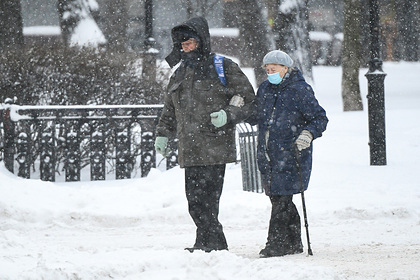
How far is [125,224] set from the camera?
820 centimetres

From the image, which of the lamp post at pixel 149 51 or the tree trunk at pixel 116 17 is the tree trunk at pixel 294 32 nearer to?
the lamp post at pixel 149 51

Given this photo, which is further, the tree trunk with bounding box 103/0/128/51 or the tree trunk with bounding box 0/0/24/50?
the tree trunk with bounding box 103/0/128/51

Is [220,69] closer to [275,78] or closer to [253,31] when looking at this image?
[275,78]

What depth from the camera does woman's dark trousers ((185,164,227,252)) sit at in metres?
6.00

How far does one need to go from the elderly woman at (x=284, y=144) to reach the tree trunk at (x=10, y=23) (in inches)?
416

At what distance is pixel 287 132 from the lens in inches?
236

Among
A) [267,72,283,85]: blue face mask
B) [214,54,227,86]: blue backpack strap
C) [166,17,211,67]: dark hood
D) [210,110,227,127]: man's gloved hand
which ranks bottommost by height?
[210,110,227,127]: man's gloved hand

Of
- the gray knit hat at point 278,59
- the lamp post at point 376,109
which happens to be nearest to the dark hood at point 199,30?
the gray knit hat at point 278,59

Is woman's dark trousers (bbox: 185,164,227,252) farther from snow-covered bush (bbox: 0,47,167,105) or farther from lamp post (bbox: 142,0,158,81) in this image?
lamp post (bbox: 142,0,158,81)

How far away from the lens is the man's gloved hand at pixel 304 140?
580 cm

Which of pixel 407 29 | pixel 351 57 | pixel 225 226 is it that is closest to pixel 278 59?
pixel 225 226

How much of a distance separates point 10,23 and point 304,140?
1188cm

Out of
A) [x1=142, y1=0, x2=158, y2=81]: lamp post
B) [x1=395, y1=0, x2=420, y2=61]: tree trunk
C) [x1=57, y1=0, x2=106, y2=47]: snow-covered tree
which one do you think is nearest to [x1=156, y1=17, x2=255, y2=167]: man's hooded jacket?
[x1=142, y1=0, x2=158, y2=81]: lamp post

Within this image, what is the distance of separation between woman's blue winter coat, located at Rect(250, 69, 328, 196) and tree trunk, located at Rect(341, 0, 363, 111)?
43.5 ft
